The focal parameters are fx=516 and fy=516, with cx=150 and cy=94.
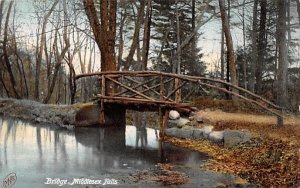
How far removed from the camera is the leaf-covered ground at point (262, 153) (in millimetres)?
2934

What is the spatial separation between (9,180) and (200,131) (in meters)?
1.16

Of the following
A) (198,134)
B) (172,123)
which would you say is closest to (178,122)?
(172,123)

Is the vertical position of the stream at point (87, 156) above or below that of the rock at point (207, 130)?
below

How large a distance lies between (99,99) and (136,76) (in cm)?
30

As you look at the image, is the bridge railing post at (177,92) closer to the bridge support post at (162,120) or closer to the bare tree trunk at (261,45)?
the bridge support post at (162,120)

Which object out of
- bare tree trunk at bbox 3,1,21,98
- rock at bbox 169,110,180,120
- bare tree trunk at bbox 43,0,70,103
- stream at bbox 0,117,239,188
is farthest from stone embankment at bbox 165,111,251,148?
bare tree trunk at bbox 3,1,21,98

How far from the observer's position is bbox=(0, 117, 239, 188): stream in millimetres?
2893

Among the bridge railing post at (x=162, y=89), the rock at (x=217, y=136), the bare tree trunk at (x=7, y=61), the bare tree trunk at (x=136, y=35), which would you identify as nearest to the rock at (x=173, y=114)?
the bridge railing post at (x=162, y=89)

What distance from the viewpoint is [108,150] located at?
3162 millimetres

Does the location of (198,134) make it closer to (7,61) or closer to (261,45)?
(261,45)

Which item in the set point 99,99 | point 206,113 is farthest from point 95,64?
point 206,113

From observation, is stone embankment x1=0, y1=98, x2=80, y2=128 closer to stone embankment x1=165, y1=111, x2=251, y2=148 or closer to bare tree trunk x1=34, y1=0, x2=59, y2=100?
bare tree trunk x1=34, y1=0, x2=59, y2=100

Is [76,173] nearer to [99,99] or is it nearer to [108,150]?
[108,150]

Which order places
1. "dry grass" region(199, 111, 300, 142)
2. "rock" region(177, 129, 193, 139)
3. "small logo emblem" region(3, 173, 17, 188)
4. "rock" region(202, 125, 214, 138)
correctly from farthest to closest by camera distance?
"rock" region(177, 129, 193, 139) → "rock" region(202, 125, 214, 138) → "dry grass" region(199, 111, 300, 142) → "small logo emblem" region(3, 173, 17, 188)
